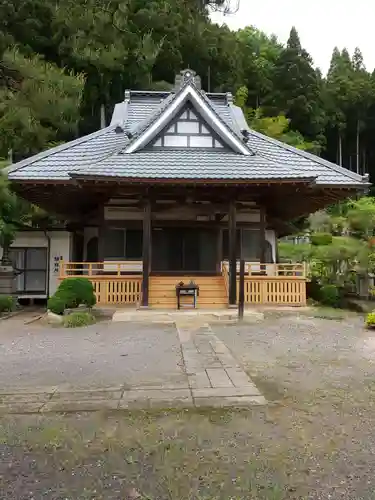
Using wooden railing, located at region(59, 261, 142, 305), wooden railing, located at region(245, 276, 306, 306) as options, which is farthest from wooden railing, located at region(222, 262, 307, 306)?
wooden railing, located at region(59, 261, 142, 305)

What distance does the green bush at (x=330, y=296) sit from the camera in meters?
13.9

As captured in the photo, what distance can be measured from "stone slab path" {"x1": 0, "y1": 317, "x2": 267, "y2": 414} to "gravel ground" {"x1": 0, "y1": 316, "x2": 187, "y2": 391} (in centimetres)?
18

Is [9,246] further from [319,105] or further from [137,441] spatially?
[319,105]

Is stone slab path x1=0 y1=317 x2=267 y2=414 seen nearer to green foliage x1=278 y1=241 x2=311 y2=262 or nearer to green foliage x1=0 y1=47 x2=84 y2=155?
green foliage x1=0 y1=47 x2=84 y2=155

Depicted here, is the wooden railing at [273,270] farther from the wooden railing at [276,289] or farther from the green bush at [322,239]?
the green bush at [322,239]

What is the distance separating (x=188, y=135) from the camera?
14.7 meters

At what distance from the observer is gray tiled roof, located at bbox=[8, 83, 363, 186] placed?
12.0 meters

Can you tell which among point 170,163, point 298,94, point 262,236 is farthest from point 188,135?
point 298,94

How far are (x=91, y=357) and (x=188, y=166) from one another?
7750 millimetres

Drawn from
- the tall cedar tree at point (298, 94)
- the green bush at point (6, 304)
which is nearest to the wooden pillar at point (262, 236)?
the green bush at point (6, 304)

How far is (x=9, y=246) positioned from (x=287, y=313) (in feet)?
34.8

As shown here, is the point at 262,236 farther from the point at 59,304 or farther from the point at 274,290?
the point at 59,304

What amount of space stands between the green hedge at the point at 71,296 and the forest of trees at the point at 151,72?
3.46m

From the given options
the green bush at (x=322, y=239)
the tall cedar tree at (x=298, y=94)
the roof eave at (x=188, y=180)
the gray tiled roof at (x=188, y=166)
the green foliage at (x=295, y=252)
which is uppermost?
the tall cedar tree at (x=298, y=94)
